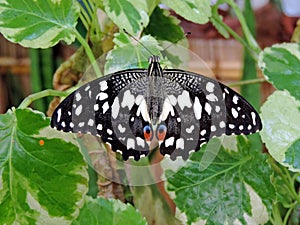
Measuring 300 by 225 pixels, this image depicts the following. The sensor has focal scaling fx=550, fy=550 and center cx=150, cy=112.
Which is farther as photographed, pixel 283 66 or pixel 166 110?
pixel 283 66

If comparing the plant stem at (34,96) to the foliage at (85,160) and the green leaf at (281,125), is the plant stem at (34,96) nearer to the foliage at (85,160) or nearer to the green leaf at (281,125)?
the foliage at (85,160)

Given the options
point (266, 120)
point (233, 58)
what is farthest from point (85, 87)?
point (233, 58)

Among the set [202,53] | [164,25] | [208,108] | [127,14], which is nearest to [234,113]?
[208,108]

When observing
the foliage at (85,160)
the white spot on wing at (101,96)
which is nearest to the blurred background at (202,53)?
the foliage at (85,160)

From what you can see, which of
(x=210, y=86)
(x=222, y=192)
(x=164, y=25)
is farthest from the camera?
(x=164, y=25)

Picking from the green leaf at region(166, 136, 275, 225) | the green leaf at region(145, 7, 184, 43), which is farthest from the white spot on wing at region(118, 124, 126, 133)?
the green leaf at region(145, 7, 184, 43)

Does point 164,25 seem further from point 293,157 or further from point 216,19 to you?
point 293,157
